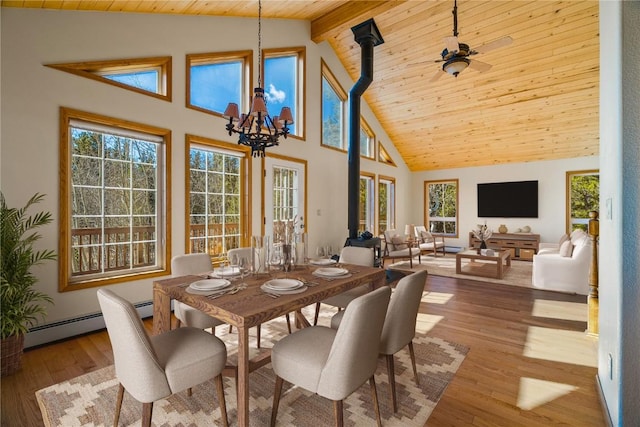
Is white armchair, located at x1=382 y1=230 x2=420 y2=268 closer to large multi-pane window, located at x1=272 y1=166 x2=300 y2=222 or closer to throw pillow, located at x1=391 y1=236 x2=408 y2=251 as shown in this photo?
throw pillow, located at x1=391 y1=236 x2=408 y2=251

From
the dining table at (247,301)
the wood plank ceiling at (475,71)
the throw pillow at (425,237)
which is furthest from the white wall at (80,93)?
the throw pillow at (425,237)

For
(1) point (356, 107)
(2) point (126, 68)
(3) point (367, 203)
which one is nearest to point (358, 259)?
(2) point (126, 68)

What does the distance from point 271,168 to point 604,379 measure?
4.22 metres

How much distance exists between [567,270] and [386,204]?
14.1 feet

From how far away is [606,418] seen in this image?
5.80ft

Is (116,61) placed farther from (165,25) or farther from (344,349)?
(344,349)

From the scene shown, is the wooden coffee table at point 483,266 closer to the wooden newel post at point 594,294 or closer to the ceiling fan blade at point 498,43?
the wooden newel post at point 594,294

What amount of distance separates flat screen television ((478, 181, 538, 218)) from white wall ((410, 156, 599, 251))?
11 centimetres

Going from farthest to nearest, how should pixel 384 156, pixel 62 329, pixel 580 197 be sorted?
1. pixel 384 156
2. pixel 580 197
3. pixel 62 329

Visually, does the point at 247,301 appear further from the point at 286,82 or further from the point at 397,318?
the point at 286,82

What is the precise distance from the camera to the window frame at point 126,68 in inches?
113

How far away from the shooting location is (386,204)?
8.14 metres

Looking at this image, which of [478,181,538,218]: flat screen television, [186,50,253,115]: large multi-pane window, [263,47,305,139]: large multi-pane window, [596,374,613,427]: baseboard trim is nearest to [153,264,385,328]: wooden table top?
[596,374,613,427]: baseboard trim

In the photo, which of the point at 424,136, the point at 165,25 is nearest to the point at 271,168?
the point at 165,25
